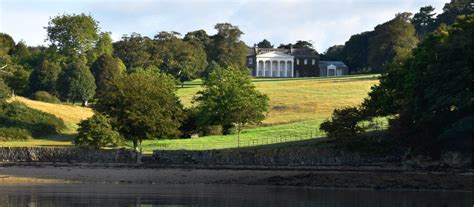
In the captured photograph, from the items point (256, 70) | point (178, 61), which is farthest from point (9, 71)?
point (256, 70)

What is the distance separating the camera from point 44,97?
352ft

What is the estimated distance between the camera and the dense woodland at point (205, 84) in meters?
53.6

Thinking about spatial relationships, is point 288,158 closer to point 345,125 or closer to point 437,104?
point 345,125

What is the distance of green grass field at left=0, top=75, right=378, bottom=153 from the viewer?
70.8 m

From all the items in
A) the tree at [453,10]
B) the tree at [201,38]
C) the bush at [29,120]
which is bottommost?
the bush at [29,120]

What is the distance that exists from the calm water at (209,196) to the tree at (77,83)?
217 ft

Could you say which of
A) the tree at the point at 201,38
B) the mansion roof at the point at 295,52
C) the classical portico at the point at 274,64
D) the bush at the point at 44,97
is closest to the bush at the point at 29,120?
the bush at the point at 44,97

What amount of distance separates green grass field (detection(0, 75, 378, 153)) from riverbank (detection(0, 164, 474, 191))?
11013mm

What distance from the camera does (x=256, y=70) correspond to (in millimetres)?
183875

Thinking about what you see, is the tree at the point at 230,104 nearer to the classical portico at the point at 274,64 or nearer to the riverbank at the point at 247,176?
the riverbank at the point at 247,176

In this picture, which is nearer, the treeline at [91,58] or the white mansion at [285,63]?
the treeline at [91,58]

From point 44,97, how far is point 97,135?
156 feet

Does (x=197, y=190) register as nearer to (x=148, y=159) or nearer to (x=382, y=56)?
(x=148, y=159)

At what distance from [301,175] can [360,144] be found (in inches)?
261
